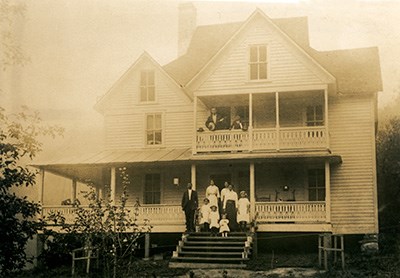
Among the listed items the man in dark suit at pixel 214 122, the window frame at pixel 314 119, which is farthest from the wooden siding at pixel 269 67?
the window frame at pixel 314 119

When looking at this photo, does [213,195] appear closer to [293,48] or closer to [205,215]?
[205,215]

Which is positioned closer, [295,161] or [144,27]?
[144,27]

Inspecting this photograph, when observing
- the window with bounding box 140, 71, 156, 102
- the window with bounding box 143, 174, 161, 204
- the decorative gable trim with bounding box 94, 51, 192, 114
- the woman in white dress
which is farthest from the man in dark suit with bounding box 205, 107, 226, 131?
the window with bounding box 143, 174, 161, 204

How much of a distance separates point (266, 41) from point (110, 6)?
6.25m

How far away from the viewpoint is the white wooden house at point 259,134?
733 inches

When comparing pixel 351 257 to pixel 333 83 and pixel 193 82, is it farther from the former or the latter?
pixel 193 82

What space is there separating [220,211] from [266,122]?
3.81 meters

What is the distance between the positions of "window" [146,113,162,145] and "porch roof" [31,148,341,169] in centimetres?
37

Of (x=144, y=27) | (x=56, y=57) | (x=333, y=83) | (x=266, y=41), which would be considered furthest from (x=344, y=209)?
(x=56, y=57)

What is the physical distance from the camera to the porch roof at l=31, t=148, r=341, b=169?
18.4m

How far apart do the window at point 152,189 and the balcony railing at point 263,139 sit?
8.27 feet

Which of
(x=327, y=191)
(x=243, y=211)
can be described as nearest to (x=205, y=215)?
(x=243, y=211)

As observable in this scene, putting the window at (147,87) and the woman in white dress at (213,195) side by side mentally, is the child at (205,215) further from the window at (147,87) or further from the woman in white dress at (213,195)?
the window at (147,87)

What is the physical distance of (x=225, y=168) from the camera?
20531 millimetres
